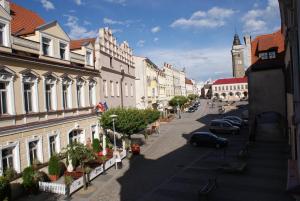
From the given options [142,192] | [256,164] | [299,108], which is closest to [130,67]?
[256,164]

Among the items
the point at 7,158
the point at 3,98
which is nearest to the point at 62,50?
the point at 3,98

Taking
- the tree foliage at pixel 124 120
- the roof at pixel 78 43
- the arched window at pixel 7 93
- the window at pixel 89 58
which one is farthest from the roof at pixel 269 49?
the arched window at pixel 7 93

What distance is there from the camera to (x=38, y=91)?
20.8 metres

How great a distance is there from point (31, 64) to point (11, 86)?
2.40 m

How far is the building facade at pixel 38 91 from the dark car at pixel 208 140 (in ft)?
34.3

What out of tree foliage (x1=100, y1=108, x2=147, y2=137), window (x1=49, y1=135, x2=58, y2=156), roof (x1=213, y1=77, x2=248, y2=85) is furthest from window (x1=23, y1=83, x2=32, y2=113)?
roof (x1=213, y1=77, x2=248, y2=85)

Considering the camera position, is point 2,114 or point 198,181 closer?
point 2,114

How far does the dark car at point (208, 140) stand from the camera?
29.8 m

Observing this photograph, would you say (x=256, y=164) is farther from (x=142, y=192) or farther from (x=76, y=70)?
(x=76, y=70)

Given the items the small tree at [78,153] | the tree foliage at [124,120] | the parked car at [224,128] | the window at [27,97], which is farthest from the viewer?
the parked car at [224,128]

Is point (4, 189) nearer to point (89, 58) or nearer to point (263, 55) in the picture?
point (89, 58)

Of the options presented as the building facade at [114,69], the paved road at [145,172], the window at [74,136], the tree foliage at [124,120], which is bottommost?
the paved road at [145,172]

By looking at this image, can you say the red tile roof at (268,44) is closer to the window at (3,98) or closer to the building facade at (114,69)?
the building facade at (114,69)

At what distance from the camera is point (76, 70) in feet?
84.7
